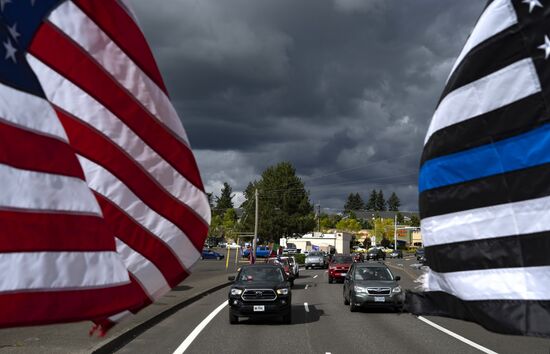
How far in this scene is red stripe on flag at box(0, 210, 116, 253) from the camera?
3.02 meters

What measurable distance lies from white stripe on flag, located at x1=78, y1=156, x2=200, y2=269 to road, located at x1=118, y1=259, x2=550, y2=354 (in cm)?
739

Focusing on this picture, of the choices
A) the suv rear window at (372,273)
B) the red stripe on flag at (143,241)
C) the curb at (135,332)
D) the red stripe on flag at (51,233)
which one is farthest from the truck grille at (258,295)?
the red stripe on flag at (51,233)

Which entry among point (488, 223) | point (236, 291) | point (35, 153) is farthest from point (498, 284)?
point (236, 291)

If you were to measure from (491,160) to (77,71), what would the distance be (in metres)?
2.61

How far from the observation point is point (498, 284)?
12.0ft

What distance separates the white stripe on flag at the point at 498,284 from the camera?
11.5 feet

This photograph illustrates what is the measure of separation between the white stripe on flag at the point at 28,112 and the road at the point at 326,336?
349 inches

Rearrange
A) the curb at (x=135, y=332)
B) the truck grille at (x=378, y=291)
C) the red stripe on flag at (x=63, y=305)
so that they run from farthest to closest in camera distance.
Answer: the truck grille at (x=378, y=291)
the curb at (x=135, y=332)
the red stripe on flag at (x=63, y=305)

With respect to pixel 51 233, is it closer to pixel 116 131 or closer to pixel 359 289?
pixel 116 131

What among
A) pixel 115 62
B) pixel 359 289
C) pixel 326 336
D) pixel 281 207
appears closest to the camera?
pixel 115 62

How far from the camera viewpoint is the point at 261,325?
53.6 feet

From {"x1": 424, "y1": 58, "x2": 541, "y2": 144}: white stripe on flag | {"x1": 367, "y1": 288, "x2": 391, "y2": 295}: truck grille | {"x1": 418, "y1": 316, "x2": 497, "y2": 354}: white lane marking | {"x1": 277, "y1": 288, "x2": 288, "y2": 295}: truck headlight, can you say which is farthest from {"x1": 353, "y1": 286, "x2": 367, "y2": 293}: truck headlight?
{"x1": 424, "y1": 58, "x2": 541, "y2": 144}: white stripe on flag

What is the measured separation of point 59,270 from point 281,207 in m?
98.9

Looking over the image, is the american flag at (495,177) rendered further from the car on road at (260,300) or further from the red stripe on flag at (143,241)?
the car on road at (260,300)
